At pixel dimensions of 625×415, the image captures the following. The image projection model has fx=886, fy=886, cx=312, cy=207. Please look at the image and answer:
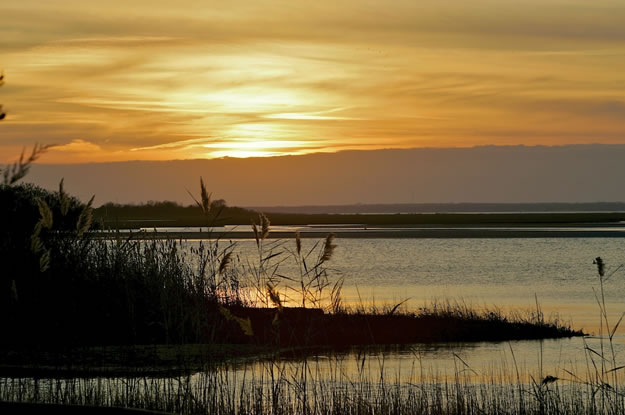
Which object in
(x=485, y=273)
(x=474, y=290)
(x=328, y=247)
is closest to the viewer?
(x=328, y=247)

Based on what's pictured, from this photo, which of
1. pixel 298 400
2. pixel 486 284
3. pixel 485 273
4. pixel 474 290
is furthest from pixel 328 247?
pixel 485 273

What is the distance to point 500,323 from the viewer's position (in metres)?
21.5

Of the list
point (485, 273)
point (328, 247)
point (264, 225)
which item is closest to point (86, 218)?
point (264, 225)

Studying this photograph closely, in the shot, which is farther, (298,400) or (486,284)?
(486,284)

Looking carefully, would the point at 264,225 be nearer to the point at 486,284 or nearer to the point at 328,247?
the point at 328,247

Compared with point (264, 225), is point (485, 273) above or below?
above

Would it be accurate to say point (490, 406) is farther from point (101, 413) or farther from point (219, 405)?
point (101, 413)

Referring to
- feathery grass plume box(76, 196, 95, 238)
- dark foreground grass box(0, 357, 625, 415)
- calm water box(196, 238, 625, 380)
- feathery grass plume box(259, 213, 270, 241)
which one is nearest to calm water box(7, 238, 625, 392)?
calm water box(196, 238, 625, 380)

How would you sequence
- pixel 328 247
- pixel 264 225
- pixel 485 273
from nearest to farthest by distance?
1. pixel 328 247
2. pixel 264 225
3. pixel 485 273

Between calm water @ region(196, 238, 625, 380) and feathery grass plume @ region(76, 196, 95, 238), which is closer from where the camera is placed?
feathery grass plume @ region(76, 196, 95, 238)

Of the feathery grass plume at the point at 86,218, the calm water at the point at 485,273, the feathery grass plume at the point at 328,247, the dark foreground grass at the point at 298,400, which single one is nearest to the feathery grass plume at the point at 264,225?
the feathery grass plume at the point at 328,247

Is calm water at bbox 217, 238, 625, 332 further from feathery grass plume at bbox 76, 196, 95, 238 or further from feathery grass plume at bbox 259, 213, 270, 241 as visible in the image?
feathery grass plume at bbox 259, 213, 270, 241

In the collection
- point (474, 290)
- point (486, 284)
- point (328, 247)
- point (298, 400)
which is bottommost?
point (298, 400)

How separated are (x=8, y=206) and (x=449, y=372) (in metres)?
12.6
